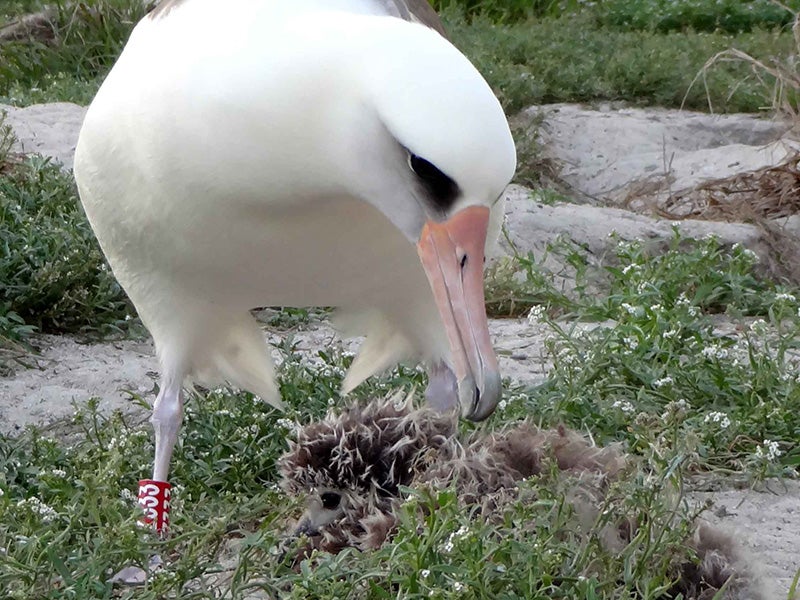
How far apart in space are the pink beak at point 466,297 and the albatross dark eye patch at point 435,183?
3 centimetres

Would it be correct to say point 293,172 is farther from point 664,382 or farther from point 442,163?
point 664,382

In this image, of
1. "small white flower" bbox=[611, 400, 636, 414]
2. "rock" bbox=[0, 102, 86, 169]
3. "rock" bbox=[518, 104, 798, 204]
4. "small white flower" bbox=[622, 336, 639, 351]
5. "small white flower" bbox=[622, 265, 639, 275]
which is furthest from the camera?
"rock" bbox=[518, 104, 798, 204]

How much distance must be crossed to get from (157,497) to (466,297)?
104 cm

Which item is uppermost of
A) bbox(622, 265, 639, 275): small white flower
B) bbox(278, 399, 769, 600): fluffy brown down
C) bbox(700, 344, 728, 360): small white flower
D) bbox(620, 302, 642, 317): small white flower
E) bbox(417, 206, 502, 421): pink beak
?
bbox(417, 206, 502, 421): pink beak

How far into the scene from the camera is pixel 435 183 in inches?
97.7

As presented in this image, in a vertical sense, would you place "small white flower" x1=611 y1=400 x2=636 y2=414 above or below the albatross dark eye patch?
below

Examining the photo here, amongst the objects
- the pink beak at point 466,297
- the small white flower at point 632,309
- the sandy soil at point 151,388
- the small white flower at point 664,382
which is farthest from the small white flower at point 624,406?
the pink beak at point 466,297

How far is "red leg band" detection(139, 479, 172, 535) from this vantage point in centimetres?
310

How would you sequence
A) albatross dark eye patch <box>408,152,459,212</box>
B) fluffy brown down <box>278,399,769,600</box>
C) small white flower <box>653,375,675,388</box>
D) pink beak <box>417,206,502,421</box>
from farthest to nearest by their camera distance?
small white flower <box>653,375,675,388</box>, fluffy brown down <box>278,399,769,600</box>, pink beak <box>417,206,502,421</box>, albatross dark eye patch <box>408,152,459,212</box>

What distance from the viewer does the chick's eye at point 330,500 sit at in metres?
2.96

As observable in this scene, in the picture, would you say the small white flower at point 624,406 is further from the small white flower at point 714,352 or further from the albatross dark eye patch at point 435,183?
the albatross dark eye patch at point 435,183

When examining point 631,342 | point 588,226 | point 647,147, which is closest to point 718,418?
point 631,342

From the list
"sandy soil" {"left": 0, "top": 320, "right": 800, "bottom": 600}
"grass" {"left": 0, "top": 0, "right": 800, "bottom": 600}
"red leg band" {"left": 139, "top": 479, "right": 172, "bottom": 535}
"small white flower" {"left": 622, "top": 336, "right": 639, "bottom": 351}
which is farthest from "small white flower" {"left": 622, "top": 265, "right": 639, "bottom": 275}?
"red leg band" {"left": 139, "top": 479, "right": 172, "bottom": 535}

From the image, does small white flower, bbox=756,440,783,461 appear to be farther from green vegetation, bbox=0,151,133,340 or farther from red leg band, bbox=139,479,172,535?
green vegetation, bbox=0,151,133,340
